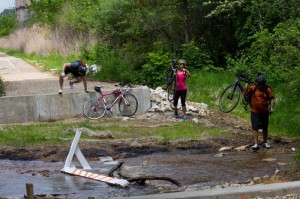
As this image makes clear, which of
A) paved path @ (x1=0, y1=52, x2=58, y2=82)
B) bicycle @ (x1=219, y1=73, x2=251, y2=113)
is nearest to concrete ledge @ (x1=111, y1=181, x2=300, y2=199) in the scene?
bicycle @ (x1=219, y1=73, x2=251, y2=113)

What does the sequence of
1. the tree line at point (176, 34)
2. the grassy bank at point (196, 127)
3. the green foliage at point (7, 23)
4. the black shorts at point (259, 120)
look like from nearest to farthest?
the black shorts at point (259, 120)
the grassy bank at point (196, 127)
the tree line at point (176, 34)
the green foliage at point (7, 23)

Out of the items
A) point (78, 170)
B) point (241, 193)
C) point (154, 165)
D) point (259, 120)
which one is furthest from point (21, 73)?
point (241, 193)

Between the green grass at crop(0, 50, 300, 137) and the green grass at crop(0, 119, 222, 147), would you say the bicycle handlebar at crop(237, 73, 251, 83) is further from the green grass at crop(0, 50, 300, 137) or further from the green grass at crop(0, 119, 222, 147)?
the green grass at crop(0, 119, 222, 147)

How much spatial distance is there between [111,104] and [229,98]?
158 inches

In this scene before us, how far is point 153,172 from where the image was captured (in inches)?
542

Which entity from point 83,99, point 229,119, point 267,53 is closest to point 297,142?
point 229,119

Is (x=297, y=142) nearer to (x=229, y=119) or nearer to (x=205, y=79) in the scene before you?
(x=229, y=119)

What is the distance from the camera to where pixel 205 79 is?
82.0 ft

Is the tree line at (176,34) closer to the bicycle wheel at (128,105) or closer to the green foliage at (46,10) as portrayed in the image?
the bicycle wheel at (128,105)

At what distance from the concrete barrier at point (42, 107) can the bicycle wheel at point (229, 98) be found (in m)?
3.67

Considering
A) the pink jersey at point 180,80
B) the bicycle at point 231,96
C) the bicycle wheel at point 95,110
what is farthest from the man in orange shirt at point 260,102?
the bicycle wheel at point 95,110

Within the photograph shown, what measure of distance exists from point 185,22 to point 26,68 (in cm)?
1307

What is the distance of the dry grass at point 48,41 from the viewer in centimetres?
3812

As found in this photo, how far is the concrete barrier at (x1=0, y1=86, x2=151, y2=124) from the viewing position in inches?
818
